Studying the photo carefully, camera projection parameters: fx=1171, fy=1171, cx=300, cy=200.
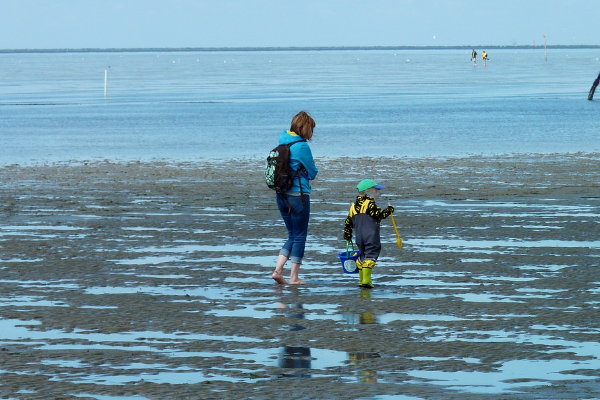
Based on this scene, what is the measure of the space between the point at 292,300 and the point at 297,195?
128 centimetres

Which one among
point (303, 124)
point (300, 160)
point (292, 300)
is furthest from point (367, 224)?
point (292, 300)

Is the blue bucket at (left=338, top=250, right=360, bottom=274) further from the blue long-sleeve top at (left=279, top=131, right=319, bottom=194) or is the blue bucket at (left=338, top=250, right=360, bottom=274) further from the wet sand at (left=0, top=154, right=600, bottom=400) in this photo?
the blue long-sleeve top at (left=279, top=131, right=319, bottom=194)

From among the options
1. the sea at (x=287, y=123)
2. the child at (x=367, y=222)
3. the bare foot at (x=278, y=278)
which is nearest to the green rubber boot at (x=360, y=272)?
the child at (x=367, y=222)

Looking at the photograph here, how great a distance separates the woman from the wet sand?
0.25m

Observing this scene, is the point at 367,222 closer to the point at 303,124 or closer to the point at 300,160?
the point at 300,160

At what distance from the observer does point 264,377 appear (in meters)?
7.11

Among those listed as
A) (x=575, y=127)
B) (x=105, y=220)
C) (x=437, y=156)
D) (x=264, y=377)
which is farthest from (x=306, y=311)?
(x=575, y=127)

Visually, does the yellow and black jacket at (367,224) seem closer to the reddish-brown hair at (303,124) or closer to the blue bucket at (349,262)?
the blue bucket at (349,262)

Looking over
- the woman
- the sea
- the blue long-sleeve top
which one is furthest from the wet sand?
the sea

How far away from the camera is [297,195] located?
10703 mm

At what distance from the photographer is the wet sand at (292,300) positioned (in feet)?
23.1

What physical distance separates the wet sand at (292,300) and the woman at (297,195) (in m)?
0.25

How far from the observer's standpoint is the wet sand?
7055mm

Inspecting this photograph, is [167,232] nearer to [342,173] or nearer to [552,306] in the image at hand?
[552,306]
